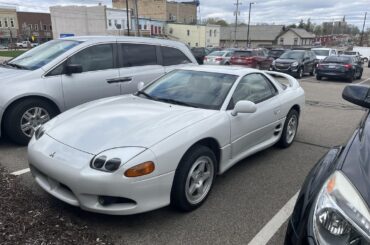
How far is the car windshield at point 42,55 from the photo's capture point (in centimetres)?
541

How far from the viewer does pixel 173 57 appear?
22.6ft

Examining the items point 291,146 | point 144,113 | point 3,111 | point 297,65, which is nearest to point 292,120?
point 291,146

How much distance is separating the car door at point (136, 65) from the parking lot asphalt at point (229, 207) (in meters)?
2.12

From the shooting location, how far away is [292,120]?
5480 mm

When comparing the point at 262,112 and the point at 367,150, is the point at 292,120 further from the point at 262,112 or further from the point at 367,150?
the point at 367,150

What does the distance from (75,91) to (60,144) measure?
2.49 meters

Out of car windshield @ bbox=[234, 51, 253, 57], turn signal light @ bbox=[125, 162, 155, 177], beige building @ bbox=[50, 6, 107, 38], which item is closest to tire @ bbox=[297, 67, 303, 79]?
car windshield @ bbox=[234, 51, 253, 57]

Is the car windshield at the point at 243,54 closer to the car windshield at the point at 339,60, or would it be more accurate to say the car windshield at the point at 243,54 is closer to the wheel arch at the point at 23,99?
the car windshield at the point at 339,60

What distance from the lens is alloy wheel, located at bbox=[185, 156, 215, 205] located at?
3.27m

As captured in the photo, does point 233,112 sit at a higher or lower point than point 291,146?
higher

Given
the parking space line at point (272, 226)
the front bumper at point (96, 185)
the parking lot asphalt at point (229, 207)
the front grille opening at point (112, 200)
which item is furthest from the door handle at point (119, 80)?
the parking space line at point (272, 226)

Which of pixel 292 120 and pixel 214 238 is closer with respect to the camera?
pixel 214 238

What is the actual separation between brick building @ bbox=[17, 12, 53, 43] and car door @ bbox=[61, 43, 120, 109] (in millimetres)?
92990

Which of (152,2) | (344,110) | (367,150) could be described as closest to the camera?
(367,150)
